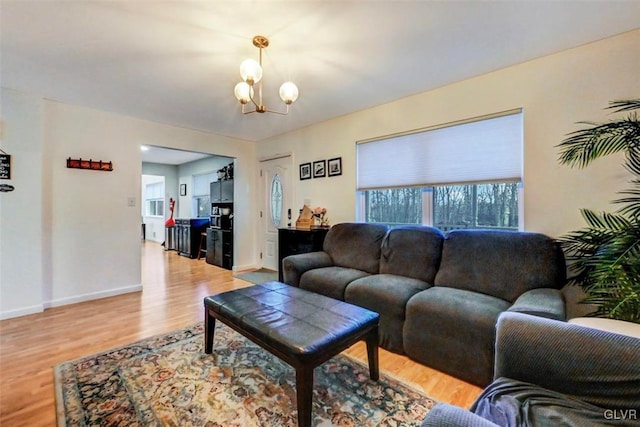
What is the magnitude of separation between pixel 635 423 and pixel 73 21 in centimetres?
347

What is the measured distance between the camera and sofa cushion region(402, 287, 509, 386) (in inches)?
66.9

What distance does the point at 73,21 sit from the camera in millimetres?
1798

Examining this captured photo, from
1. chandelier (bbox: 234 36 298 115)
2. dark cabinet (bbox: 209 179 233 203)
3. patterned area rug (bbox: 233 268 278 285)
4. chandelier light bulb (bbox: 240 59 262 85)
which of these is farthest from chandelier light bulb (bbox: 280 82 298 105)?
dark cabinet (bbox: 209 179 233 203)

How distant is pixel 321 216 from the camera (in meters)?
3.89

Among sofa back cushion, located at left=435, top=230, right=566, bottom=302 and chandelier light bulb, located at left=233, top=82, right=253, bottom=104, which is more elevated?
chandelier light bulb, located at left=233, top=82, right=253, bottom=104

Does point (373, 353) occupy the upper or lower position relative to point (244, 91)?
lower

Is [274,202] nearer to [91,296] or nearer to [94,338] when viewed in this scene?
[91,296]

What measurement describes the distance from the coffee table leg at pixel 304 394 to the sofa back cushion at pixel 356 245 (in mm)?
1652

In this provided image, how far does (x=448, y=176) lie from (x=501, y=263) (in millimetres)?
1014

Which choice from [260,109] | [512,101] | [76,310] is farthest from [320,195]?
[76,310]

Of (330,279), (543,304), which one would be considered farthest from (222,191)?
(543,304)

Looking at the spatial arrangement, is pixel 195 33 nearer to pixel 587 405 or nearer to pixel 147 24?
pixel 147 24

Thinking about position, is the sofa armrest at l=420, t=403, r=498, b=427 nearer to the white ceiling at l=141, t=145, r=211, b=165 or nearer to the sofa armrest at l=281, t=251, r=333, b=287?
the sofa armrest at l=281, t=251, r=333, b=287

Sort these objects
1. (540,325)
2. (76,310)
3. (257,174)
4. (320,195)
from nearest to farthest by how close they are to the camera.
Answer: (540,325)
(76,310)
(320,195)
(257,174)
